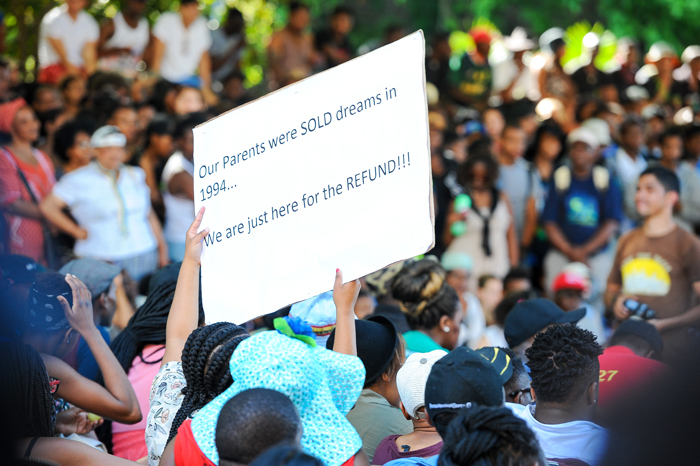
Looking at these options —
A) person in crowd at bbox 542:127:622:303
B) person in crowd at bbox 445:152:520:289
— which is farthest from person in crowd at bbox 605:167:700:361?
person in crowd at bbox 542:127:622:303

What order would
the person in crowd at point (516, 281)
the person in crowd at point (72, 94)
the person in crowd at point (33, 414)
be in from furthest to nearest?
the person in crowd at point (72, 94) → the person in crowd at point (516, 281) → the person in crowd at point (33, 414)

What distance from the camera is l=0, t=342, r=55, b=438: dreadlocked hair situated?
2537mm

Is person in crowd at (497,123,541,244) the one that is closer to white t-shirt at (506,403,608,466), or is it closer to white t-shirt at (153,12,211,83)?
white t-shirt at (153,12,211,83)

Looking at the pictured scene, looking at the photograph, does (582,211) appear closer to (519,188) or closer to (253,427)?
(519,188)

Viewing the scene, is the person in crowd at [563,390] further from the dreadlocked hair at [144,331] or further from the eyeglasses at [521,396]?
the dreadlocked hair at [144,331]

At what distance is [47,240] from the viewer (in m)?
6.18

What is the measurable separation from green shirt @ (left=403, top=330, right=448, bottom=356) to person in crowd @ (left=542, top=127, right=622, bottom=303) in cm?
399

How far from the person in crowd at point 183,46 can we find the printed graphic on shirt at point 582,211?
14.1ft

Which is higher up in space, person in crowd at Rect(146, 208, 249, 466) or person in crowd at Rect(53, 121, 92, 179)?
person in crowd at Rect(146, 208, 249, 466)

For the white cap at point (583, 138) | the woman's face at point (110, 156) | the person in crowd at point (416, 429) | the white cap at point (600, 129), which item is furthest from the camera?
the white cap at point (600, 129)

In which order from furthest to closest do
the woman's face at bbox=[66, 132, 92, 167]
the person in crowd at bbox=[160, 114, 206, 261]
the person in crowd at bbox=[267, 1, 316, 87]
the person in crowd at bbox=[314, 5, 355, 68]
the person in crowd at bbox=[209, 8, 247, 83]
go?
the person in crowd at bbox=[314, 5, 355, 68] < the person in crowd at bbox=[209, 8, 247, 83] < the person in crowd at bbox=[267, 1, 316, 87] < the person in crowd at bbox=[160, 114, 206, 261] < the woman's face at bbox=[66, 132, 92, 167]

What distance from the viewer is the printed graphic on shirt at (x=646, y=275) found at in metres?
5.63

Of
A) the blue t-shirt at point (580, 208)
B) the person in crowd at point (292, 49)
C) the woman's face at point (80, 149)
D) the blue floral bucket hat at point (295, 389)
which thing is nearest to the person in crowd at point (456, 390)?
the blue floral bucket hat at point (295, 389)

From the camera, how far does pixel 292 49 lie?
10.1 m
